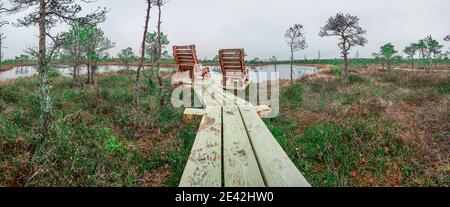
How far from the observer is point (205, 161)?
3.45 metres

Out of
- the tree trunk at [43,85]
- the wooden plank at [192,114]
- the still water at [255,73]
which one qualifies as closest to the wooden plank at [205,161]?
the wooden plank at [192,114]

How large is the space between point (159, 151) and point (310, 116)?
5.72 m

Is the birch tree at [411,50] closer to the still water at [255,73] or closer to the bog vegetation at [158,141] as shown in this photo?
the still water at [255,73]

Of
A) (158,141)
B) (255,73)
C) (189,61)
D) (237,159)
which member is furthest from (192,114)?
(255,73)

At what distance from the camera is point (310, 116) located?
9.63 meters

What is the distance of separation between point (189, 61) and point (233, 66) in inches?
88.5

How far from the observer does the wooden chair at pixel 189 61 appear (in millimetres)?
12898

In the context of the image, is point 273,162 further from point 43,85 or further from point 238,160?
point 43,85

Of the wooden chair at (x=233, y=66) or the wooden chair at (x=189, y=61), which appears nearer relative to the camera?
the wooden chair at (x=233, y=66)

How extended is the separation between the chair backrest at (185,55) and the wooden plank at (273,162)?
8.32 m

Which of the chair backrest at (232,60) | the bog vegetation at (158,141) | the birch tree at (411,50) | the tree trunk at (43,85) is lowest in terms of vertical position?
the bog vegetation at (158,141)

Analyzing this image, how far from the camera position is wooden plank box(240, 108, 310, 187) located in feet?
9.53

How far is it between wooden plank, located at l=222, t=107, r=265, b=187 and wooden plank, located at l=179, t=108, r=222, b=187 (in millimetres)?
92
